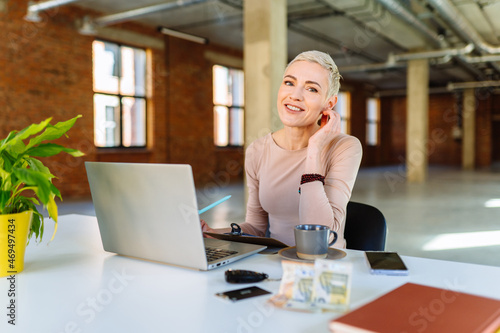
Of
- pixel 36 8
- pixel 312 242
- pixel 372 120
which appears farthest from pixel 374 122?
pixel 312 242

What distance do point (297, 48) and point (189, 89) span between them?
11.7ft

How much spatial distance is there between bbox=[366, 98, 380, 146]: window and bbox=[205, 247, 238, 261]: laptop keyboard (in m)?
19.4

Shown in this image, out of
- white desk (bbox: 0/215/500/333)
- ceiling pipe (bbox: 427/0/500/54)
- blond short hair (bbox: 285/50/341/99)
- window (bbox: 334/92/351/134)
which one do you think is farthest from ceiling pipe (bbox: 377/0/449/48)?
window (bbox: 334/92/351/134)

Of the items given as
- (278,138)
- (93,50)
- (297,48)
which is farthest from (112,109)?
(278,138)

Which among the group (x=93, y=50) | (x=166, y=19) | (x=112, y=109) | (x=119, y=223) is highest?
(x=166, y=19)

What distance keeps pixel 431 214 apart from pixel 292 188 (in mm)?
5505

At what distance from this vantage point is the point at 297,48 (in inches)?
505

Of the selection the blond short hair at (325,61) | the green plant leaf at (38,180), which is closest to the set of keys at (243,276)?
the green plant leaf at (38,180)

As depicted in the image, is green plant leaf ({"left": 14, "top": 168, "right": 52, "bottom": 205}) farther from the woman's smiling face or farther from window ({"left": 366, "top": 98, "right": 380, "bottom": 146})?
window ({"left": 366, "top": 98, "right": 380, "bottom": 146})

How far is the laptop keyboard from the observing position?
50.2 inches

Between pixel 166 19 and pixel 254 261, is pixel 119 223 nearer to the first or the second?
pixel 254 261

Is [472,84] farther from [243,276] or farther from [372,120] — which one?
[243,276]

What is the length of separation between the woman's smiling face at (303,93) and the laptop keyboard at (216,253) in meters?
0.68

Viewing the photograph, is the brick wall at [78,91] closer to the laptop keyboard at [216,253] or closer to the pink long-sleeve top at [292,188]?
the pink long-sleeve top at [292,188]
